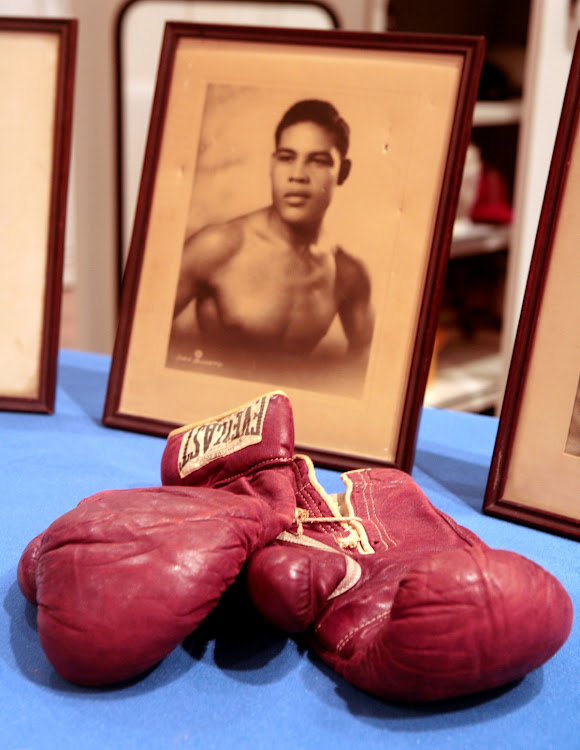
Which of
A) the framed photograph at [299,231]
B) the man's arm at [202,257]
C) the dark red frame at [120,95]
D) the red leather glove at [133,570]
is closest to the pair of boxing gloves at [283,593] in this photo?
the red leather glove at [133,570]

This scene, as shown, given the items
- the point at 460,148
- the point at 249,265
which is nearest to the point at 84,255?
the point at 249,265

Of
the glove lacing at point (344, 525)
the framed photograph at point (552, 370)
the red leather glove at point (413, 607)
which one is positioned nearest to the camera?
the red leather glove at point (413, 607)

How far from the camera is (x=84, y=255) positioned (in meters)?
2.20

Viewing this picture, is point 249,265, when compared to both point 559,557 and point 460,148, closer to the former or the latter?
point 460,148

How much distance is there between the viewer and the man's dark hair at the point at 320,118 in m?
0.96

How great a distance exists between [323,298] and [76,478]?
0.34 m

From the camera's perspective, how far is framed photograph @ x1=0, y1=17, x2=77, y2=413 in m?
1.06

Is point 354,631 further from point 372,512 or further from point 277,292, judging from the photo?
point 277,292

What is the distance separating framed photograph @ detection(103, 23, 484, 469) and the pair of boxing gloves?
0.29 meters

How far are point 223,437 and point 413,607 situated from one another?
295mm

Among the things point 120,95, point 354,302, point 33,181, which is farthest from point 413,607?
point 120,95

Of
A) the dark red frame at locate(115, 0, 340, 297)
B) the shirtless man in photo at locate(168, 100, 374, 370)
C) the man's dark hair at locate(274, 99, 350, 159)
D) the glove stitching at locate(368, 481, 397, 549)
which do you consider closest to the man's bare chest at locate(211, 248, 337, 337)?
the shirtless man in photo at locate(168, 100, 374, 370)

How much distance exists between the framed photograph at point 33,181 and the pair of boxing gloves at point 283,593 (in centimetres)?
48

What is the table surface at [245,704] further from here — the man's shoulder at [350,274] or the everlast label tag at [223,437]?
the man's shoulder at [350,274]
